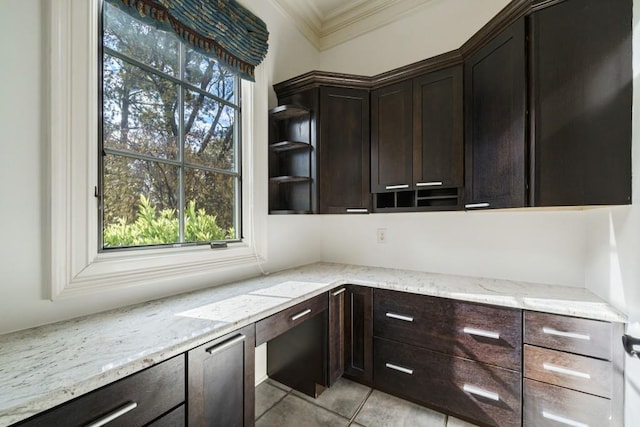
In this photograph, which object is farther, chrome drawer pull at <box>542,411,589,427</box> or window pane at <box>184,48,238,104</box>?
window pane at <box>184,48,238,104</box>

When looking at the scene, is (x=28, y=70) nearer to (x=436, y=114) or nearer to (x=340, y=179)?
(x=340, y=179)

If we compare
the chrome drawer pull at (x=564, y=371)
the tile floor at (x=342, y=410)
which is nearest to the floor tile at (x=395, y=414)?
the tile floor at (x=342, y=410)

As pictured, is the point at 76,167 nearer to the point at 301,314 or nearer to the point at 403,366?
the point at 301,314

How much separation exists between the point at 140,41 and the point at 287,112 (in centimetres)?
98

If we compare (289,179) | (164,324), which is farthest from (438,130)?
(164,324)

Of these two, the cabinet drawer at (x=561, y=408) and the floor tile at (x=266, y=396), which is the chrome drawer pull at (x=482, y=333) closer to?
the cabinet drawer at (x=561, y=408)

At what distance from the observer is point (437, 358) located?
1.63 m

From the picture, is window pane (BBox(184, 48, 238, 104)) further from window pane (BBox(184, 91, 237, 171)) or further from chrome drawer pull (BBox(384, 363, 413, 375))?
chrome drawer pull (BBox(384, 363, 413, 375))

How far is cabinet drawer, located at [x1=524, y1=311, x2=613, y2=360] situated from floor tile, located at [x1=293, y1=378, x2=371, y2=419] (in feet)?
3.62

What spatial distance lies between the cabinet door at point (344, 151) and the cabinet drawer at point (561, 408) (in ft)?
4.68

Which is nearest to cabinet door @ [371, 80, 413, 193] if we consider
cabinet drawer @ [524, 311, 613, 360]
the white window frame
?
cabinet drawer @ [524, 311, 613, 360]

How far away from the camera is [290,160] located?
222 cm

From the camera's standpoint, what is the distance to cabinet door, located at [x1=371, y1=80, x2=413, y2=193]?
1943 mm

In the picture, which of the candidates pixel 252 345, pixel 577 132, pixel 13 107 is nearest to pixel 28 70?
pixel 13 107
